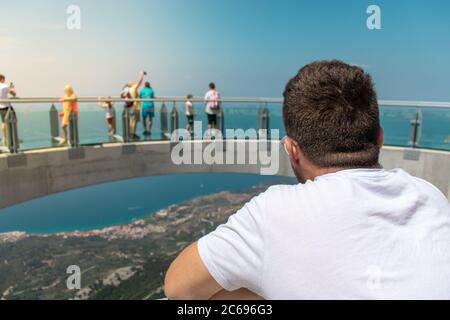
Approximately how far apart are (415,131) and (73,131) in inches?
316

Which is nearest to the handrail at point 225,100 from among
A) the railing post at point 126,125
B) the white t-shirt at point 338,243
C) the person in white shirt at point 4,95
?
the person in white shirt at point 4,95

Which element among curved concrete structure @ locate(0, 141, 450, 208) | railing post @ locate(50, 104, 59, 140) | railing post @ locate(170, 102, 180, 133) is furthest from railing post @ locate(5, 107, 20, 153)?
railing post @ locate(170, 102, 180, 133)

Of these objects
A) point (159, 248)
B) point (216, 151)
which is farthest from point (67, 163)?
point (159, 248)

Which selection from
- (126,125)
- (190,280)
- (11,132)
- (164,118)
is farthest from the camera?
(164,118)

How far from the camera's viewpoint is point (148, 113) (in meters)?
10.0

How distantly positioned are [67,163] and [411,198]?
8709 mm

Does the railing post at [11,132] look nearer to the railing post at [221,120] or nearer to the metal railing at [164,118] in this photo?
the metal railing at [164,118]

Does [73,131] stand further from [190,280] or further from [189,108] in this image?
[190,280]

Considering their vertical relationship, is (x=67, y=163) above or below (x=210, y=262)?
Answer: below

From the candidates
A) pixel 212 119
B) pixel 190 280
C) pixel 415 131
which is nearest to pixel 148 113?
pixel 212 119

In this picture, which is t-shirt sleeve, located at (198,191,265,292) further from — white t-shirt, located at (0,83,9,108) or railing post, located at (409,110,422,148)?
railing post, located at (409,110,422,148)

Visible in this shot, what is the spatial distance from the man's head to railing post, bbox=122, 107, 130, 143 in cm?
891
